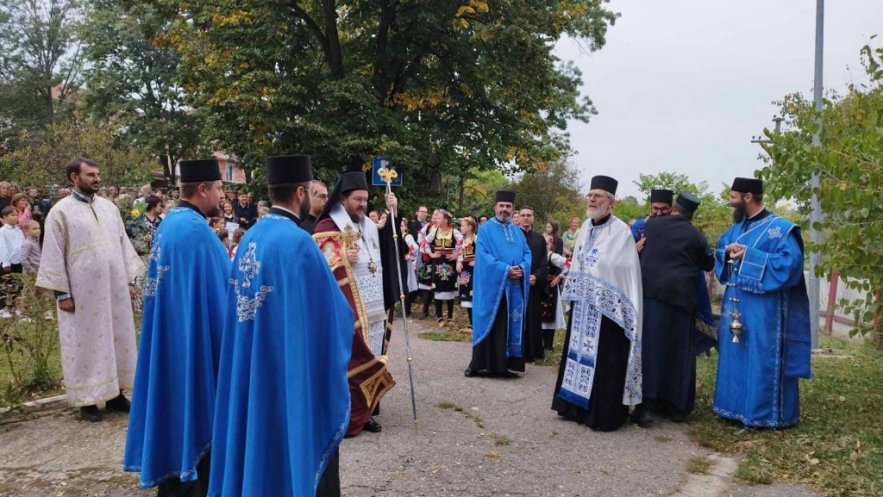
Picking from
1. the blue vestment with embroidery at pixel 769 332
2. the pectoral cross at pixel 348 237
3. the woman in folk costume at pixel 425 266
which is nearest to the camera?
the pectoral cross at pixel 348 237

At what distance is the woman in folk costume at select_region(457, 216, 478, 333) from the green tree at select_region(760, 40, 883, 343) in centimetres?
605

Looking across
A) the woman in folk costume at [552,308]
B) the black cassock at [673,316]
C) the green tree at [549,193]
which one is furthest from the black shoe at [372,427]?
the green tree at [549,193]

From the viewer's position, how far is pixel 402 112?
18.4 meters

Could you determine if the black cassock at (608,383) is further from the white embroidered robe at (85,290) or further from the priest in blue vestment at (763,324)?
the white embroidered robe at (85,290)

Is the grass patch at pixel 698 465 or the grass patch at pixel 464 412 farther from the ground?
the grass patch at pixel 464 412

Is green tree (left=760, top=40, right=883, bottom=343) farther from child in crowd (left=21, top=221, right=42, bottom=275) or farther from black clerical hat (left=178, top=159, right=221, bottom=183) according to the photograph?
child in crowd (left=21, top=221, right=42, bottom=275)

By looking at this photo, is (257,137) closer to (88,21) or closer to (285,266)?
(285,266)

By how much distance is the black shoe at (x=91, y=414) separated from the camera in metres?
6.07

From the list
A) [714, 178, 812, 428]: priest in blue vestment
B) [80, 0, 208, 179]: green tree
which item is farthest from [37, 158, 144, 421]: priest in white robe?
[80, 0, 208, 179]: green tree

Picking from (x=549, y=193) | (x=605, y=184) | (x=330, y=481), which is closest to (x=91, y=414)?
(x=330, y=481)

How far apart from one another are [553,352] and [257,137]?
10.5m

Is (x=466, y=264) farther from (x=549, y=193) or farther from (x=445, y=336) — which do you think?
(x=549, y=193)

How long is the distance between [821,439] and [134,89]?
37.0 meters

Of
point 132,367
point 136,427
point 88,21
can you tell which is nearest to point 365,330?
point 136,427
